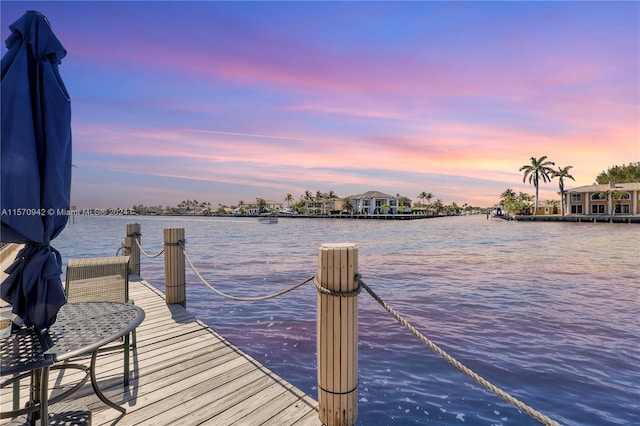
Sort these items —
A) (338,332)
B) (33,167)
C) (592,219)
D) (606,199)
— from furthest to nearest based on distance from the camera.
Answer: (606,199)
(592,219)
(338,332)
(33,167)

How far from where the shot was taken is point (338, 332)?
2941mm

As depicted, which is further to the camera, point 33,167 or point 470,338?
point 470,338

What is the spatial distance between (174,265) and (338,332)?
4.87 m

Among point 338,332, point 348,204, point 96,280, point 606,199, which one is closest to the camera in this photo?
point 338,332

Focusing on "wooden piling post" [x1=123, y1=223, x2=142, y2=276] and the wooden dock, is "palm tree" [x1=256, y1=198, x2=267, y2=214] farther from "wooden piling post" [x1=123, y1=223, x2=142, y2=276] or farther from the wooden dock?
the wooden dock

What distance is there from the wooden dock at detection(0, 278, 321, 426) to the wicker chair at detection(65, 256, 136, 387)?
1.85 ft

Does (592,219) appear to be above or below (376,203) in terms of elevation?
below

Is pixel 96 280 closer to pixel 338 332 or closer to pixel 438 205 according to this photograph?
pixel 338 332

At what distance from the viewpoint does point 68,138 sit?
273cm

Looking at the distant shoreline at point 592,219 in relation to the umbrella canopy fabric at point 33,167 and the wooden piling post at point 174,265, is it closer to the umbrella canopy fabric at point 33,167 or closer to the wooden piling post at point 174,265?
the wooden piling post at point 174,265

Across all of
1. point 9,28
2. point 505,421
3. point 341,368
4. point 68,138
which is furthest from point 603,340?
point 9,28

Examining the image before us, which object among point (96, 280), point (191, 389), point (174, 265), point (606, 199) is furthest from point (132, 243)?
point (606, 199)

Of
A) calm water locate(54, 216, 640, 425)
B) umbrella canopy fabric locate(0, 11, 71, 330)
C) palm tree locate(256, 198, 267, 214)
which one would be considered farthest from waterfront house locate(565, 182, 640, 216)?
palm tree locate(256, 198, 267, 214)

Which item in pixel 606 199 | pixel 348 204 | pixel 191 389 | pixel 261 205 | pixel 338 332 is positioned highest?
pixel 261 205
